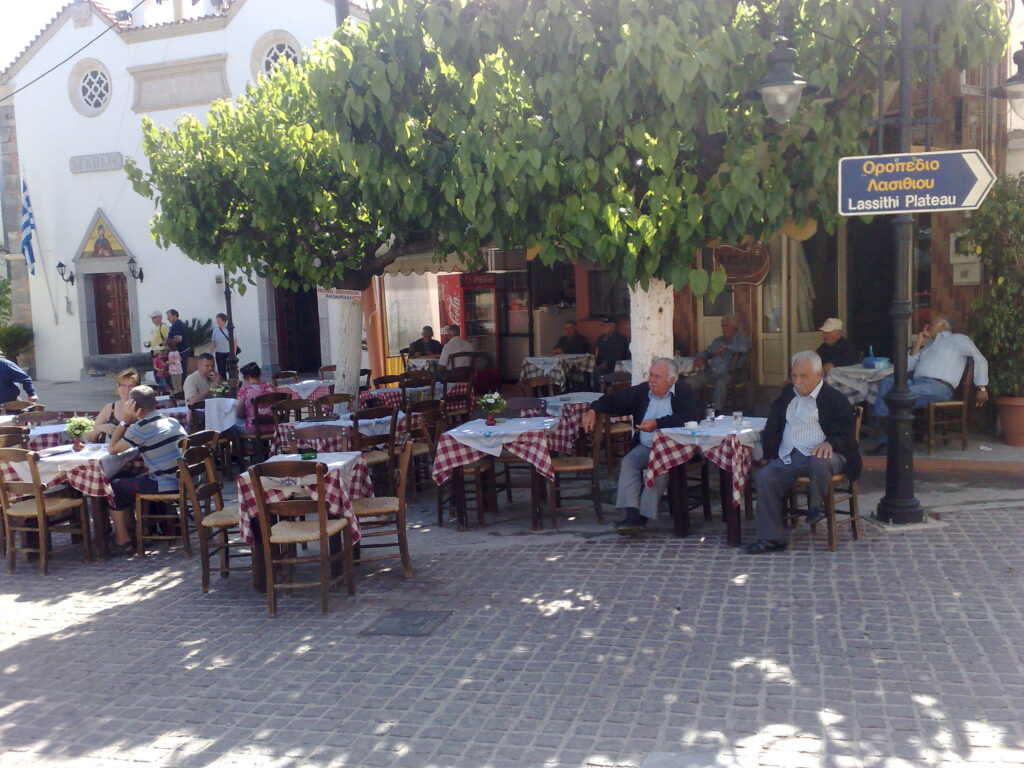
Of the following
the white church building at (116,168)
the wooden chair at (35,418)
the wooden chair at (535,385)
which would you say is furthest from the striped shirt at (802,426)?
the white church building at (116,168)

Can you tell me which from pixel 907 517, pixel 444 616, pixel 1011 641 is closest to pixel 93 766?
pixel 444 616

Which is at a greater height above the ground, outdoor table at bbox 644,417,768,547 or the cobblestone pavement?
outdoor table at bbox 644,417,768,547

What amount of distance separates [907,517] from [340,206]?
6.64 m

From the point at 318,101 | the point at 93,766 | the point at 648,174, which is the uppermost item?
the point at 318,101

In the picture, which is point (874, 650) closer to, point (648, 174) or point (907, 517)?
point (907, 517)

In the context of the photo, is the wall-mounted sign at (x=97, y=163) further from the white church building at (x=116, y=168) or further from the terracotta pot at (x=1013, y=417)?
the terracotta pot at (x=1013, y=417)

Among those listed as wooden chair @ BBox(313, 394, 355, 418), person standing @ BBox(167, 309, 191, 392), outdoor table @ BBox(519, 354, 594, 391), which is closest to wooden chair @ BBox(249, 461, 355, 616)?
wooden chair @ BBox(313, 394, 355, 418)

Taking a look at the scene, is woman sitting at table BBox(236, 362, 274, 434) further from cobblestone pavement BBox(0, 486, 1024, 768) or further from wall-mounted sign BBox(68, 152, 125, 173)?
wall-mounted sign BBox(68, 152, 125, 173)

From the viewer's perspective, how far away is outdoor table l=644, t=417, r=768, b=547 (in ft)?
23.4

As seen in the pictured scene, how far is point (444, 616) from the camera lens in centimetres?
602

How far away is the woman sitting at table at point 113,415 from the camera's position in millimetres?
8469

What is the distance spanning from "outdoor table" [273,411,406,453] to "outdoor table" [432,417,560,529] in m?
0.86

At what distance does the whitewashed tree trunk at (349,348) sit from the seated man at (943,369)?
19.5 ft

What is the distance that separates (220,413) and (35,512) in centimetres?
350
